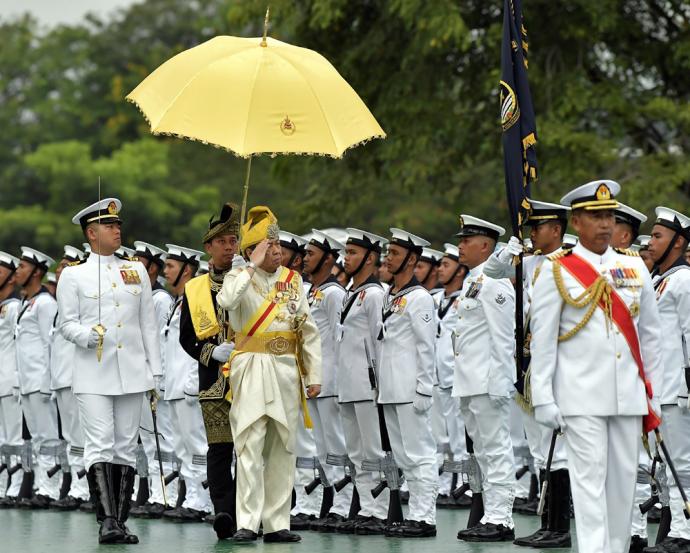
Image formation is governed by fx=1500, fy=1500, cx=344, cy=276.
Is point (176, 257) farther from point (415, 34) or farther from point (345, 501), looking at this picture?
point (415, 34)

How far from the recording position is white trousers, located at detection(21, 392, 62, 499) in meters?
14.9

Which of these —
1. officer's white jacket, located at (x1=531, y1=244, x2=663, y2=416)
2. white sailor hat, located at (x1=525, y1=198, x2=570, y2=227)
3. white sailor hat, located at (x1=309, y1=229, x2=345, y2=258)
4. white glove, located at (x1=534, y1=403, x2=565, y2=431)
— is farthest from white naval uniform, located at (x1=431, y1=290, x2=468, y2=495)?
white glove, located at (x1=534, y1=403, x2=565, y2=431)

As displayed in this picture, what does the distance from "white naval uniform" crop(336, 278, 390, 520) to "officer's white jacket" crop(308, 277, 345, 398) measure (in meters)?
0.25

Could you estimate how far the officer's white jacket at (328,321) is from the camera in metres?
12.9

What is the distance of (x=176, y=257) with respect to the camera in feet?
47.0

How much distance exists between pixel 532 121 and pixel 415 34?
14.1m

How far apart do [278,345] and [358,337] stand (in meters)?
1.60

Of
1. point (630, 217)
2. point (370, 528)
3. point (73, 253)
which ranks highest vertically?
point (73, 253)

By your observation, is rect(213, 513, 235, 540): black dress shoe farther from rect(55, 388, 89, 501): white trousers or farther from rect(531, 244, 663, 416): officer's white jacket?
rect(531, 244, 663, 416): officer's white jacket

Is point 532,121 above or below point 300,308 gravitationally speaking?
above

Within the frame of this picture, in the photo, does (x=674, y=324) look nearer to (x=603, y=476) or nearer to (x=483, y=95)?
(x=603, y=476)

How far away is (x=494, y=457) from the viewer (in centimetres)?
1147

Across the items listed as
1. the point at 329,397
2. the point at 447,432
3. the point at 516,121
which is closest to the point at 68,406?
the point at 329,397

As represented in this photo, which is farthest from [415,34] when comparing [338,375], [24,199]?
[24,199]
